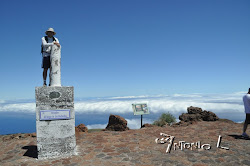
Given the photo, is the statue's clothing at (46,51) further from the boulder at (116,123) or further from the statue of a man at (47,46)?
the boulder at (116,123)

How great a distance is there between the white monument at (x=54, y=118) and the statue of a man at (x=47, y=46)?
0.19 m

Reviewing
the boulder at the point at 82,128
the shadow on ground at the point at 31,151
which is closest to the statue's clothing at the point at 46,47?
the shadow on ground at the point at 31,151

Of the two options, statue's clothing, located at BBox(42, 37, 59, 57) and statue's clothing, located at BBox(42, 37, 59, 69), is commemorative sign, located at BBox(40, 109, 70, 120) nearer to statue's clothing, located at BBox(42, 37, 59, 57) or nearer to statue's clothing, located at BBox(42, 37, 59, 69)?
statue's clothing, located at BBox(42, 37, 59, 69)

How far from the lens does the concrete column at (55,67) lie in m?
5.84

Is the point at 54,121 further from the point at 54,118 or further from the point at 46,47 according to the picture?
the point at 46,47

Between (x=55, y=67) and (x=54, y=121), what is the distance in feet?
5.79

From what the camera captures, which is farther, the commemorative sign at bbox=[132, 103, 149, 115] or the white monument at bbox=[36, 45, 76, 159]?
the commemorative sign at bbox=[132, 103, 149, 115]

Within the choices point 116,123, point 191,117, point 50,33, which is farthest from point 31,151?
point 191,117

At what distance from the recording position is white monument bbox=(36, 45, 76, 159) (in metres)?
5.52

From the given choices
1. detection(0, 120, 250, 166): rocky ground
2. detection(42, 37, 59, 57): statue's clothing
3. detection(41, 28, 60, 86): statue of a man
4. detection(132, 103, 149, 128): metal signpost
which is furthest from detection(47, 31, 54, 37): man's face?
detection(132, 103, 149, 128): metal signpost

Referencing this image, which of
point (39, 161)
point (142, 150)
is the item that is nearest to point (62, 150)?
point (39, 161)

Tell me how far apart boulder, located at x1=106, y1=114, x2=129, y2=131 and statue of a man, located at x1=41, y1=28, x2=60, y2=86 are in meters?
5.63

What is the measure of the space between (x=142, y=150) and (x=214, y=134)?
407cm

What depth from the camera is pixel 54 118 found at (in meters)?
5.60
